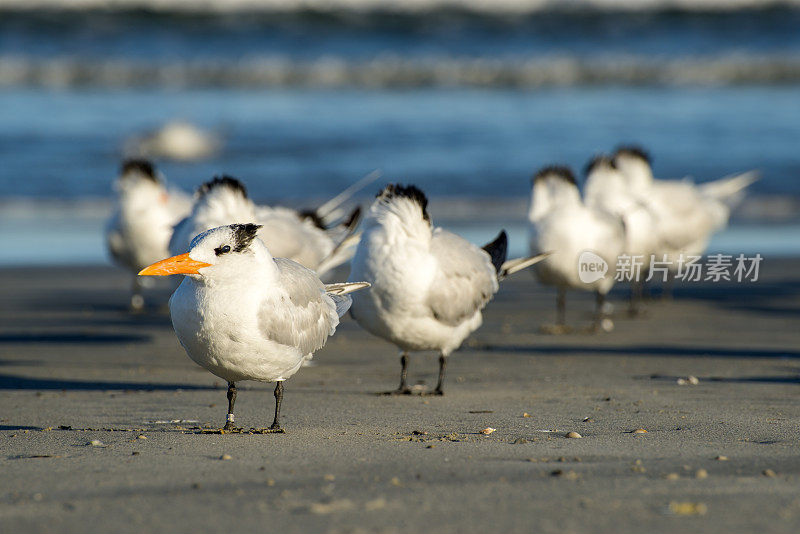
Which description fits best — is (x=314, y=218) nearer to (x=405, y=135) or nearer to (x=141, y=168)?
(x=141, y=168)

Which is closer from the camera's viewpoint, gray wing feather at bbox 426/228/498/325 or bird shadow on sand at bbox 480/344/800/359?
gray wing feather at bbox 426/228/498/325

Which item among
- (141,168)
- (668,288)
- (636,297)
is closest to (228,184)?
(141,168)

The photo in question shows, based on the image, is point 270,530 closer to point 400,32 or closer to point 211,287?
point 211,287

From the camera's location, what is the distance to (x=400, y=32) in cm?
3206

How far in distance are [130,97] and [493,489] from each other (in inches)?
859

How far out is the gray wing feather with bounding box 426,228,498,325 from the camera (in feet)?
17.5

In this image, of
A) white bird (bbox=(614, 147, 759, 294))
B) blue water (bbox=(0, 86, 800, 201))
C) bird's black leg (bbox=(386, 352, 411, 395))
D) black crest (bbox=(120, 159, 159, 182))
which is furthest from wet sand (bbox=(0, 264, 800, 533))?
blue water (bbox=(0, 86, 800, 201))

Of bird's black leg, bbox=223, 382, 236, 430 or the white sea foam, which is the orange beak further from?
the white sea foam

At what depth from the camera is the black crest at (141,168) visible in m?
8.54

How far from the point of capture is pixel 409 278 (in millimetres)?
5230

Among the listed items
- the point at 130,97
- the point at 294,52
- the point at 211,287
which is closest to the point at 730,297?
the point at 211,287

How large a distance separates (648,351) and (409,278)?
6.43ft

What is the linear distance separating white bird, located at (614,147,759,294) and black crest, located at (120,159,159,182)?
3816mm

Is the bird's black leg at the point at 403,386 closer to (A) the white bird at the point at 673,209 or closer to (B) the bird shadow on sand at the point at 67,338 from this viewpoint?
(B) the bird shadow on sand at the point at 67,338
